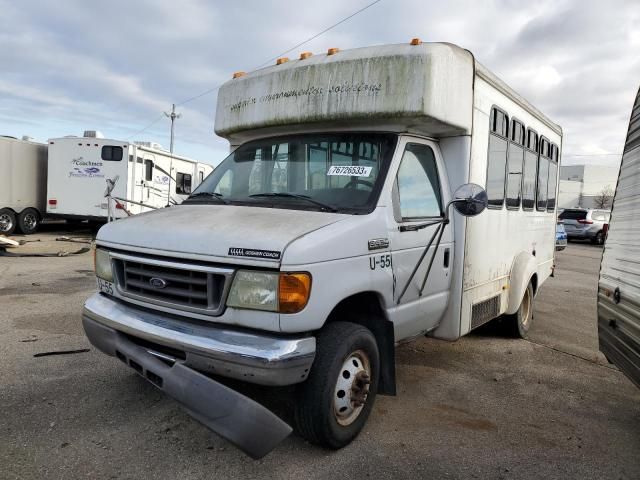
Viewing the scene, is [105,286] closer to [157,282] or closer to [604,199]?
[157,282]

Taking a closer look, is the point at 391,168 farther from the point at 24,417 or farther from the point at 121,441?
the point at 24,417

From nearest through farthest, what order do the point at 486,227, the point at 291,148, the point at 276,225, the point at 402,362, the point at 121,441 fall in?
the point at 276,225 → the point at 121,441 → the point at 291,148 → the point at 486,227 → the point at 402,362

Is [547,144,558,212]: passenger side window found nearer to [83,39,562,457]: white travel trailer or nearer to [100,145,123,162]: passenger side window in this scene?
[83,39,562,457]: white travel trailer

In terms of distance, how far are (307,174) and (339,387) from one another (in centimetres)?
158

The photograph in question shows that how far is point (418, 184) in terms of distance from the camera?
3891 millimetres

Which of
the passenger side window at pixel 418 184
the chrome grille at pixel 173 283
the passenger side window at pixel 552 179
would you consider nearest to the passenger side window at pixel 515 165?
the passenger side window at pixel 552 179

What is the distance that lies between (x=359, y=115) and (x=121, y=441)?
9.18ft

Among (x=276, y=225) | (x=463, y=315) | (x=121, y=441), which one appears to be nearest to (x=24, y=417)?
(x=121, y=441)

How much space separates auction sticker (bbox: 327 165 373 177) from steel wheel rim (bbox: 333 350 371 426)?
4.09 feet

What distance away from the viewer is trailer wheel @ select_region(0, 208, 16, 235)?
1456cm

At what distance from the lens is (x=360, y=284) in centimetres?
318

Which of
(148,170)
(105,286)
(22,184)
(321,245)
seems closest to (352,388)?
(321,245)

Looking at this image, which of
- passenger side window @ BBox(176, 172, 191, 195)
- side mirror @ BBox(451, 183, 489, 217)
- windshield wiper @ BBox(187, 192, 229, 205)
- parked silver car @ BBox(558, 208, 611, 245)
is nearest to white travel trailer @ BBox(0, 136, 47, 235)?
passenger side window @ BBox(176, 172, 191, 195)

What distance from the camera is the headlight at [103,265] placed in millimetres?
3510
